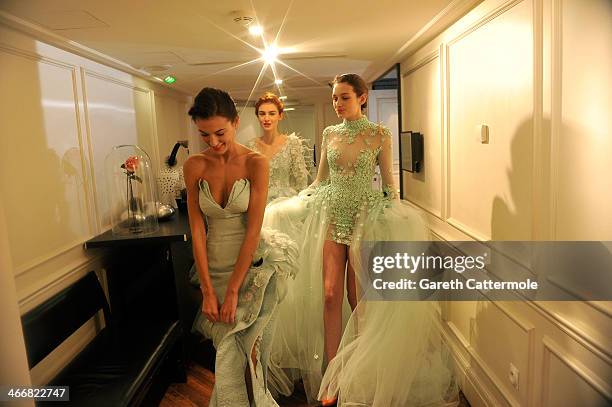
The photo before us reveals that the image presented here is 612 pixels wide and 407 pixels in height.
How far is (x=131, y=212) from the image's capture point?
288 centimetres

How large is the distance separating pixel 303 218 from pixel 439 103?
3.68 ft

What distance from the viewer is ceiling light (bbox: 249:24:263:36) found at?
2.29 meters

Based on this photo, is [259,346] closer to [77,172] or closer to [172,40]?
[77,172]

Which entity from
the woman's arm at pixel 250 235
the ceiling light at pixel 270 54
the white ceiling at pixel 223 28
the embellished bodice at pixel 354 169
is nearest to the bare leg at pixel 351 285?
the embellished bodice at pixel 354 169

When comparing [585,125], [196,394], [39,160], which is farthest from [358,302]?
[39,160]

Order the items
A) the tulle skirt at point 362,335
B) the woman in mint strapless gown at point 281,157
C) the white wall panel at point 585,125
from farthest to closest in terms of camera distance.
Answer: the woman in mint strapless gown at point 281,157 → the tulle skirt at point 362,335 → the white wall panel at point 585,125

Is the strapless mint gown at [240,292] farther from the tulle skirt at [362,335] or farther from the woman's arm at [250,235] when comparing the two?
the tulle skirt at [362,335]

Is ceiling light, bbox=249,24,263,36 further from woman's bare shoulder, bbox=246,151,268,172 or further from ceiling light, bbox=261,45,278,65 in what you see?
woman's bare shoulder, bbox=246,151,268,172

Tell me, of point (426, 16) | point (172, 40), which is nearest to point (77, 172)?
point (172, 40)

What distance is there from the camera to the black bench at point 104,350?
1.82 metres

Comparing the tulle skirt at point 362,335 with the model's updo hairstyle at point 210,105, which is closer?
the model's updo hairstyle at point 210,105

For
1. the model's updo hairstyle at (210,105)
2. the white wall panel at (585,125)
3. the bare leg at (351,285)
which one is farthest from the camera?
the bare leg at (351,285)

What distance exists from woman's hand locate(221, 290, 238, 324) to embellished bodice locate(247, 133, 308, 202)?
55.0 inches

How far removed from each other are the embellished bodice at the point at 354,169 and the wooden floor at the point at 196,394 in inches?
35.7
